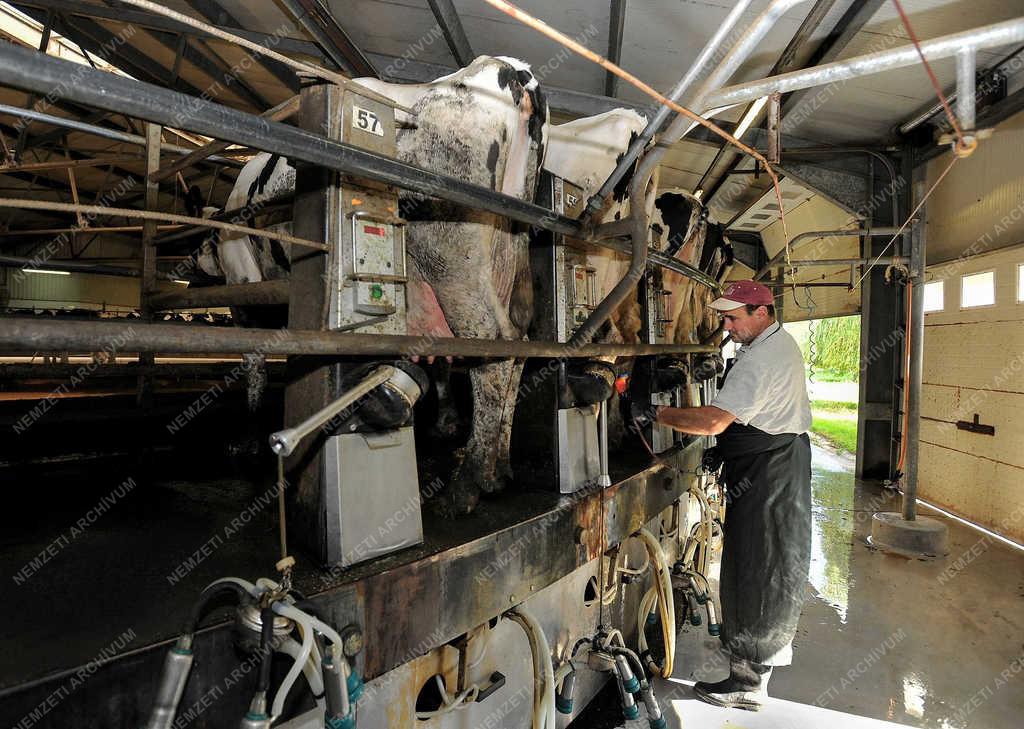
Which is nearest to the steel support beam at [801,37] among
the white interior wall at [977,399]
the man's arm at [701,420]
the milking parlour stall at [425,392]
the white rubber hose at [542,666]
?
the milking parlour stall at [425,392]

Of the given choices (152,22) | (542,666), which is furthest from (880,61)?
(152,22)

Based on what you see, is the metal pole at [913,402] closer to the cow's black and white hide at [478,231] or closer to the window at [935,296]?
the window at [935,296]

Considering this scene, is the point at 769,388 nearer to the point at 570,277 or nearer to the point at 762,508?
the point at 762,508

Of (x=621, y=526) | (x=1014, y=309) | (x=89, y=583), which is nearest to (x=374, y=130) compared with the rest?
(x=89, y=583)

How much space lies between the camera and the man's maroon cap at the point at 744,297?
10.4 feet

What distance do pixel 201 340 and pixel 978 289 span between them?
7.70m

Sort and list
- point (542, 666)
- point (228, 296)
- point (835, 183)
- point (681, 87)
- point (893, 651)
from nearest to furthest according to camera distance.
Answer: point (681, 87) → point (542, 666) → point (228, 296) → point (893, 651) → point (835, 183)

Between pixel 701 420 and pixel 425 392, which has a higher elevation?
pixel 425 392

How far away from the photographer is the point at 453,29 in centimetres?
464

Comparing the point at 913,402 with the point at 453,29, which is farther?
the point at 913,402

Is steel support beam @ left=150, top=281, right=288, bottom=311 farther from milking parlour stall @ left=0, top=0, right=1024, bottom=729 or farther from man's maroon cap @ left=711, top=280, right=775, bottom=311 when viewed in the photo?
man's maroon cap @ left=711, top=280, right=775, bottom=311

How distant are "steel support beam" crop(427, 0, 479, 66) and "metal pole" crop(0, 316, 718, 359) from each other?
3.86 metres

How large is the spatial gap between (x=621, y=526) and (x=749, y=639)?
1.13 m

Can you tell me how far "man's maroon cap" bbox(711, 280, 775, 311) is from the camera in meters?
3.16
